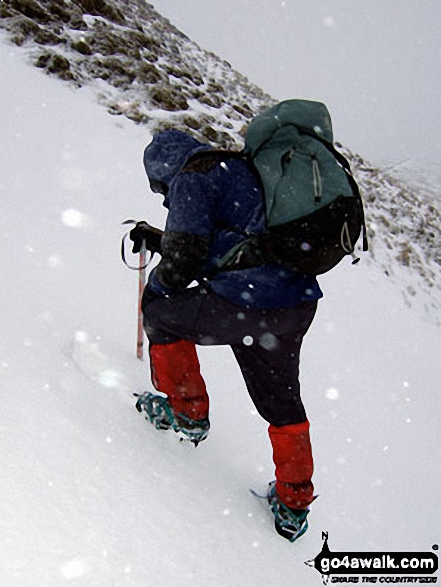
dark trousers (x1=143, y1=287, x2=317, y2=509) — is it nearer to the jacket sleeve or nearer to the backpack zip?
the jacket sleeve

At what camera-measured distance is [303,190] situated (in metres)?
1.97

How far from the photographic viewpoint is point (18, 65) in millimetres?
7797

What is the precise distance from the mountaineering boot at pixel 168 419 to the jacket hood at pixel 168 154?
1.15m

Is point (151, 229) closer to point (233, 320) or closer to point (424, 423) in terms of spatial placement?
point (233, 320)

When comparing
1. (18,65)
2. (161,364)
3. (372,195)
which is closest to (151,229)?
(161,364)

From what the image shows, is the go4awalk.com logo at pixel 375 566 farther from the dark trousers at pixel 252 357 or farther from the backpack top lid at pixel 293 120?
the backpack top lid at pixel 293 120

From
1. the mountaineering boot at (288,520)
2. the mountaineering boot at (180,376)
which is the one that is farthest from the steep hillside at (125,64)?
the mountaineering boot at (288,520)

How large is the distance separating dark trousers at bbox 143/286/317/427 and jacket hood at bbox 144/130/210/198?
557 millimetres

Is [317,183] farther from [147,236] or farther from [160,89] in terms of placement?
[160,89]

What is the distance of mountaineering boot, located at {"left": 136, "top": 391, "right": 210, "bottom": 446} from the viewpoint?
8.71 ft

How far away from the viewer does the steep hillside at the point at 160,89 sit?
8.80m

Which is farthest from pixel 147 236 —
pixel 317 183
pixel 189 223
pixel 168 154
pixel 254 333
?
pixel 317 183

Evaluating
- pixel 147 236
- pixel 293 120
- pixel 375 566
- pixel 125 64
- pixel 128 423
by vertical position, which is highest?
pixel 293 120

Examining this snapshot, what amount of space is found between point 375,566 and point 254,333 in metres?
1.71
